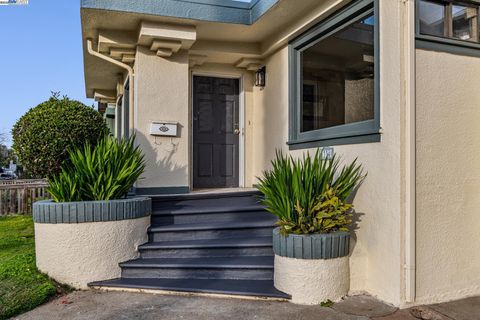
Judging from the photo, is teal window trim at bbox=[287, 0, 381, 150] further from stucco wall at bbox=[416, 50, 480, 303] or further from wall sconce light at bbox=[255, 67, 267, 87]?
wall sconce light at bbox=[255, 67, 267, 87]

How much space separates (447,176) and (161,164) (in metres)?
3.64

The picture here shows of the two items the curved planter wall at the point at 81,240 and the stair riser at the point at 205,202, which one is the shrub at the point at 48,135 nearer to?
the stair riser at the point at 205,202

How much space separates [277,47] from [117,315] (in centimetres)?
402

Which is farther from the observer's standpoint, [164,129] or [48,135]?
[164,129]

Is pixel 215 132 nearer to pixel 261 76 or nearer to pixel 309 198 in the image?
pixel 261 76

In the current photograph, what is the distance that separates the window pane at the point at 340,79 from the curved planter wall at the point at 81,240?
2530 mm

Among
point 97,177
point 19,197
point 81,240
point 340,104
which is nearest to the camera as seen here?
point 81,240

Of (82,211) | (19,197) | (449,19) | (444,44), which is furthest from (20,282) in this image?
(19,197)

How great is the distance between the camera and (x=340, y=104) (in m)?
4.30

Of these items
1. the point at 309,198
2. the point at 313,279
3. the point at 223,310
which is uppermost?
the point at 309,198

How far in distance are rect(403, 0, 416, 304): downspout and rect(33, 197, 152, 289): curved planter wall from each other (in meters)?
2.73

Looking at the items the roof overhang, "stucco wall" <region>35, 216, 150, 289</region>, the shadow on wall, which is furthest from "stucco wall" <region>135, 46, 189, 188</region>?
"stucco wall" <region>35, 216, 150, 289</region>

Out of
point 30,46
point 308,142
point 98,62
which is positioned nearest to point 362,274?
point 308,142

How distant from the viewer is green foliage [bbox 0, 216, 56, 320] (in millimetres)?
3285
